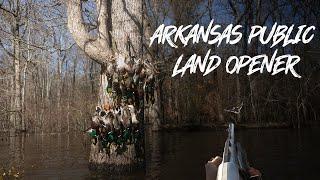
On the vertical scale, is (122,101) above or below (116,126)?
above

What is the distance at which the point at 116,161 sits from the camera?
10320mm

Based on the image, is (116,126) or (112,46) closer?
(116,126)

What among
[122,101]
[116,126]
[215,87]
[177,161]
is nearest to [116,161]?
[116,126]

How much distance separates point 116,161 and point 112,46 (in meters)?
2.65

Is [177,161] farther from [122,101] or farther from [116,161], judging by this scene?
[122,101]

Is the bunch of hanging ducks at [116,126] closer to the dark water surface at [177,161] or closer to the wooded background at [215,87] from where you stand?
the dark water surface at [177,161]

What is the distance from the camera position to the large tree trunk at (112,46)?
33.8 feet

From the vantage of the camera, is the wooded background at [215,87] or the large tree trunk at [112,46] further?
the wooded background at [215,87]

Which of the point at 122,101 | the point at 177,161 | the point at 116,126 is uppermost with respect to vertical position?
the point at 122,101

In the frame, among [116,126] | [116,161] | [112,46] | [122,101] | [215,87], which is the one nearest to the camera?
[116,126]

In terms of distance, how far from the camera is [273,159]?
1222cm

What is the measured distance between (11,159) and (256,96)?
1774 centimetres

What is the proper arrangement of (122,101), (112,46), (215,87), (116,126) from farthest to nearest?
(215,87)
(112,46)
(122,101)
(116,126)

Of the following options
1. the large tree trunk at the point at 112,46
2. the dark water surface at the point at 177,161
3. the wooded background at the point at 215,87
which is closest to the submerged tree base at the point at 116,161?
the large tree trunk at the point at 112,46
